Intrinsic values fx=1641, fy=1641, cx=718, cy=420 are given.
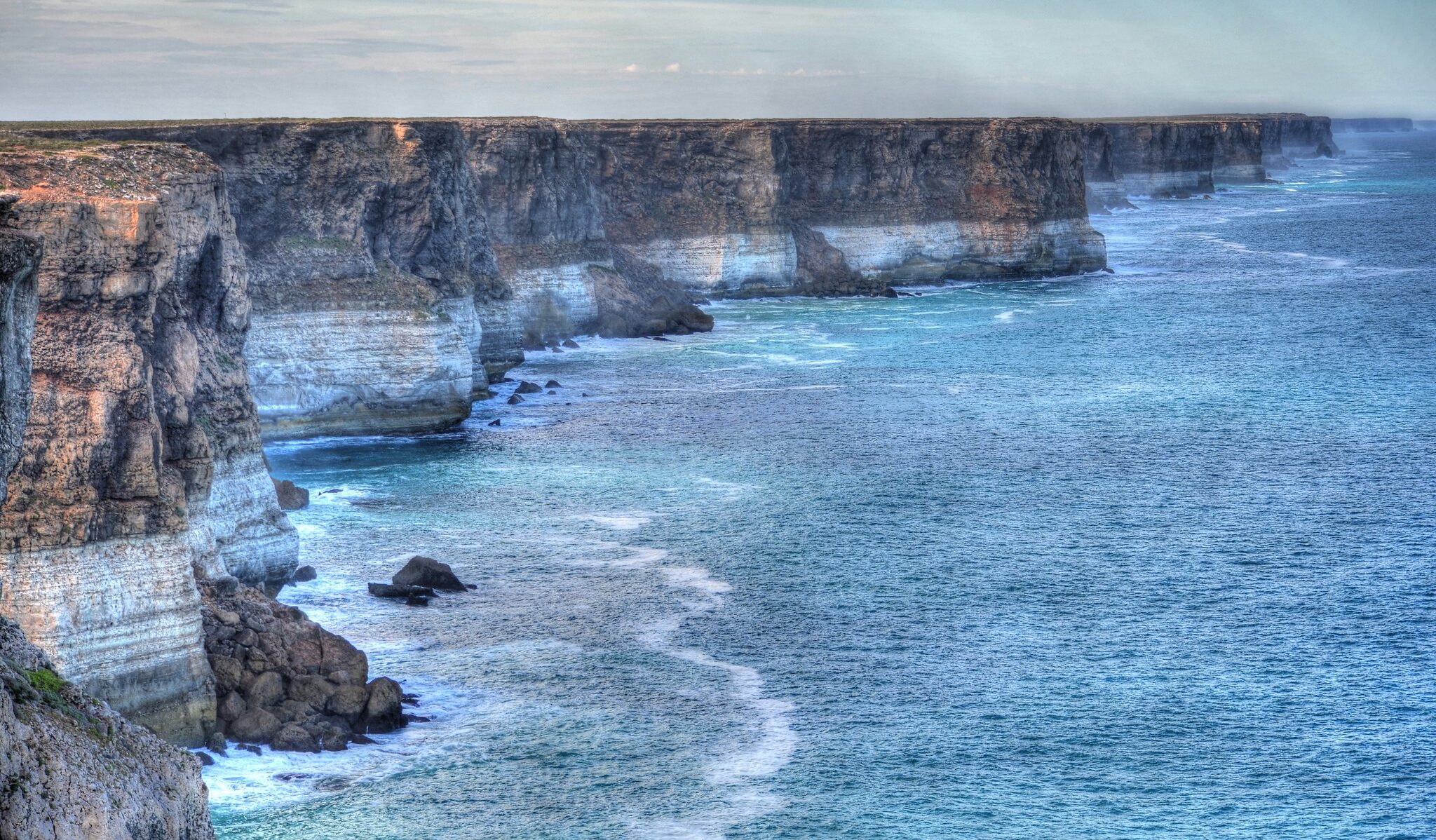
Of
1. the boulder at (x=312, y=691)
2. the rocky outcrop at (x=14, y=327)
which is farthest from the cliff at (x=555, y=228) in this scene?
the rocky outcrop at (x=14, y=327)

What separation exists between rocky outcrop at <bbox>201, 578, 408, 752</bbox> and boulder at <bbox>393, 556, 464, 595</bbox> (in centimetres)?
717

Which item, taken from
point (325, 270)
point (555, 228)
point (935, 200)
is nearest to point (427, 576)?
point (325, 270)

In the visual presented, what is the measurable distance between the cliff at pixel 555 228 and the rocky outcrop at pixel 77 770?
4071cm

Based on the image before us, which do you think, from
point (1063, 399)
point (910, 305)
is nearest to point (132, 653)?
point (1063, 399)

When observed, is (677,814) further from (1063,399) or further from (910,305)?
(910,305)

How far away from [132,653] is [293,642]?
4213 millimetres

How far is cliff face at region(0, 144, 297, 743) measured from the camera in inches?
1062

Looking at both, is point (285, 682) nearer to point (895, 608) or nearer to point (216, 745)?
point (216, 745)

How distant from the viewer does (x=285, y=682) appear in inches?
Answer: 1209

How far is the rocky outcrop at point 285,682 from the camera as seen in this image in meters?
29.6

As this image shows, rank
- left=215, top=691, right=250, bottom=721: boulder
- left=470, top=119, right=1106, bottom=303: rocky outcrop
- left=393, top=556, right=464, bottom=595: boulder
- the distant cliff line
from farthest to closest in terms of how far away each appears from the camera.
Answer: left=470, top=119, right=1106, bottom=303: rocky outcrop → left=393, top=556, right=464, bottom=595: boulder → left=215, top=691, right=250, bottom=721: boulder → the distant cliff line

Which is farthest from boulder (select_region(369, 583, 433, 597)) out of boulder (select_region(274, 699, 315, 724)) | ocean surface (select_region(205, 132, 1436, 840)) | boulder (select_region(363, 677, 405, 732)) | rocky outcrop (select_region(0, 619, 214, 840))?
rocky outcrop (select_region(0, 619, 214, 840))

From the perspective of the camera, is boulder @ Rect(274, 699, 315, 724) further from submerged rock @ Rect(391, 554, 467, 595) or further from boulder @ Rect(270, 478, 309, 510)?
boulder @ Rect(270, 478, 309, 510)

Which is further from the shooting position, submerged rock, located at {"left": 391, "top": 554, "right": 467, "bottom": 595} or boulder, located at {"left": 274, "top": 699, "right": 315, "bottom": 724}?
submerged rock, located at {"left": 391, "top": 554, "right": 467, "bottom": 595}
